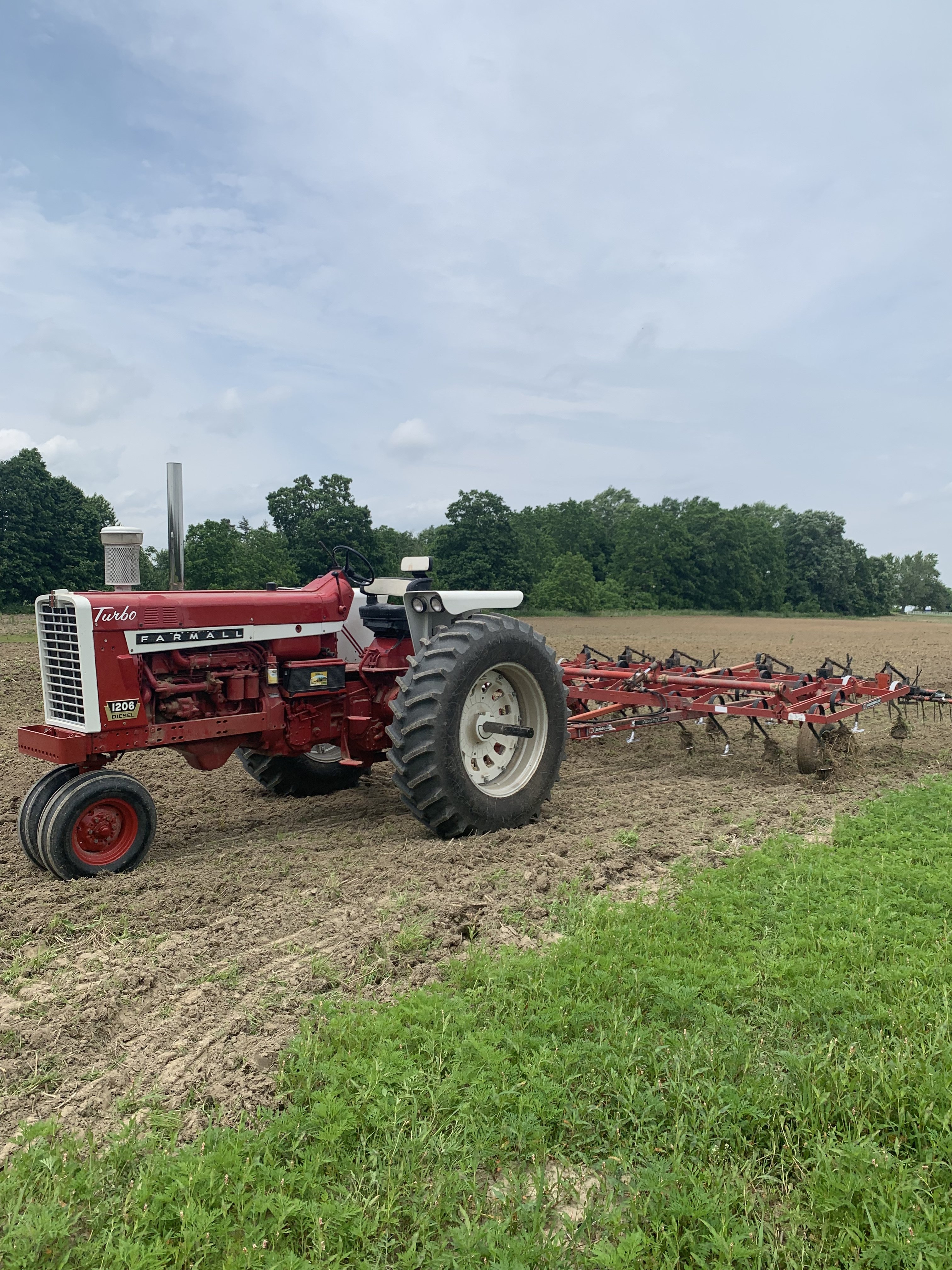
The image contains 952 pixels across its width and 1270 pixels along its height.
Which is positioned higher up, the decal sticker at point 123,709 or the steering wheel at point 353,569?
the steering wheel at point 353,569

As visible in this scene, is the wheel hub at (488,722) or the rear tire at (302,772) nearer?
the wheel hub at (488,722)

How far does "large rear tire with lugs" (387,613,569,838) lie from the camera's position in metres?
5.84

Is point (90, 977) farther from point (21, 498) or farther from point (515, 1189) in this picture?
point (21, 498)

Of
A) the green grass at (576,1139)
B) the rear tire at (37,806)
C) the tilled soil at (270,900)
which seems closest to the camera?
the green grass at (576,1139)

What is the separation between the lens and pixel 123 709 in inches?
214

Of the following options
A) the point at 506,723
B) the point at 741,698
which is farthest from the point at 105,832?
the point at 741,698

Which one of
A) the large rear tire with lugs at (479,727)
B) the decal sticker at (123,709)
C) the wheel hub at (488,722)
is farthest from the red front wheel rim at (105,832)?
the wheel hub at (488,722)

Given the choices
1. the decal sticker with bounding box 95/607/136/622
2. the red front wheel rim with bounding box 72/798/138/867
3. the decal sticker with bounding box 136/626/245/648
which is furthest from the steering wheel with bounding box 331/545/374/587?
the red front wheel rim with bounding box 72/798/138/867

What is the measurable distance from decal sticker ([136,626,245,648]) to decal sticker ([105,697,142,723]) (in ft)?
1.10

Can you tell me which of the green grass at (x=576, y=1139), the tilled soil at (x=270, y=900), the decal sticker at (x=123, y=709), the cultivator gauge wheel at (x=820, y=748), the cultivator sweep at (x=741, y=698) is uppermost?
the decal sticker at (x=123, y=709)

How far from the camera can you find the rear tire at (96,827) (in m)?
5.09

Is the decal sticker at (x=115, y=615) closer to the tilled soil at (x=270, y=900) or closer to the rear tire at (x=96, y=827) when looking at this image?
the rear tire at (x=96, y=827)

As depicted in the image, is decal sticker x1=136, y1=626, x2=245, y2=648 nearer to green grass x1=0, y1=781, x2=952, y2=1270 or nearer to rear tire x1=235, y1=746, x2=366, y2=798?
rear tire x1=235, y1=746, x2=366, y2=798

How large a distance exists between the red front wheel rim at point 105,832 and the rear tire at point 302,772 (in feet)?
6.36
